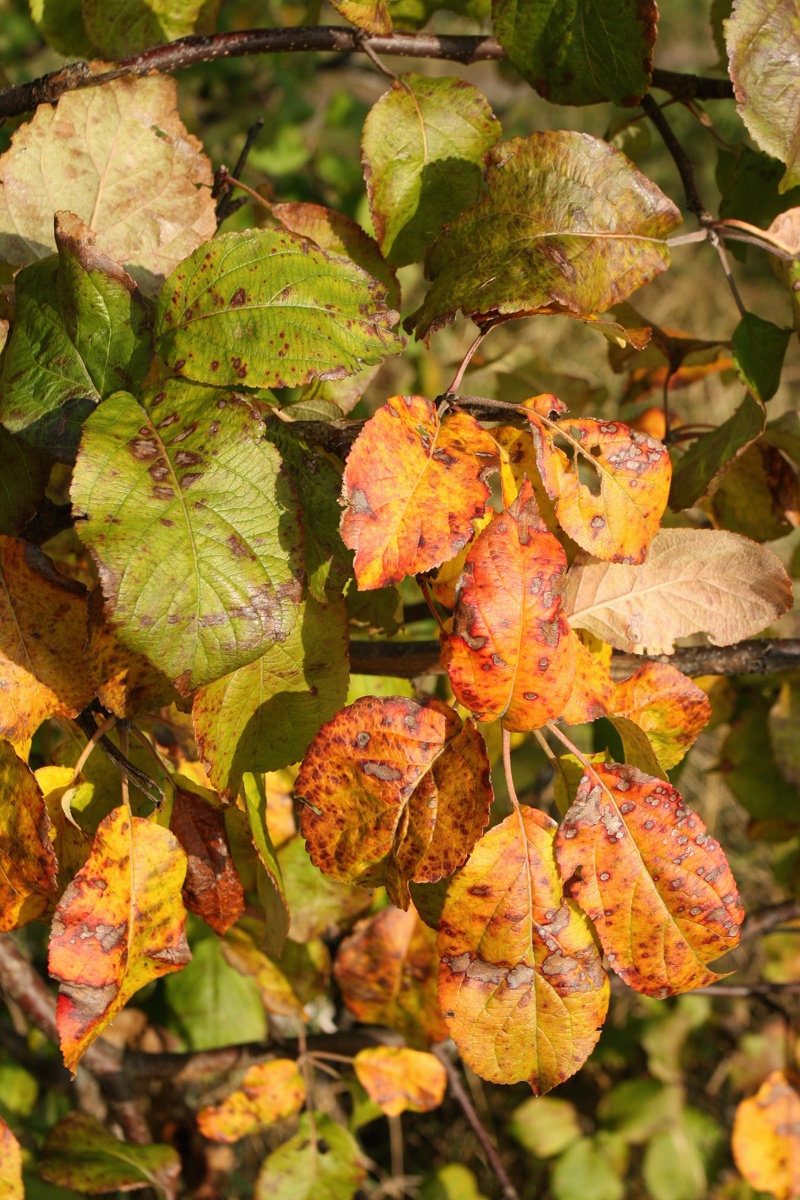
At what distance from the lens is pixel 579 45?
2.74ft

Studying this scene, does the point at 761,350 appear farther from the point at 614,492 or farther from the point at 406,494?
the point at 406,494

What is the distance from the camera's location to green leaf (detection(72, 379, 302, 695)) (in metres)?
Result: 0.58

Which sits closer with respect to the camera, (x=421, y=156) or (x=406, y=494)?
(x=406, y=494)

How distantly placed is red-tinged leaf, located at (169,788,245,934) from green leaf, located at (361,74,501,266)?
0.48 metres

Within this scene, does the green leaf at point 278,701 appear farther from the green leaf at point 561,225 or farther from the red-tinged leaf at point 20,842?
the green leaf at point 561,225

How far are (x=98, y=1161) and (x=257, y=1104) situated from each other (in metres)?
0.25

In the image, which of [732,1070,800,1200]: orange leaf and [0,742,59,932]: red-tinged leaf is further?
[732,1070,800,1200]: orange leaf

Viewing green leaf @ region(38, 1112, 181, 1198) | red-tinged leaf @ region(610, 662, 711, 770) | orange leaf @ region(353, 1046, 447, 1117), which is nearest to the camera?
red-tinged leaf @ region(610, 662, 711, 770)

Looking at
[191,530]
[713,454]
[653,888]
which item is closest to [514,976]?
[653,888]

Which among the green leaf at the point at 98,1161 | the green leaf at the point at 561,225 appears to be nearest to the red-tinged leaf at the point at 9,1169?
the green leaf at the point at 98,1161

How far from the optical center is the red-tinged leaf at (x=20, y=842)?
634mm

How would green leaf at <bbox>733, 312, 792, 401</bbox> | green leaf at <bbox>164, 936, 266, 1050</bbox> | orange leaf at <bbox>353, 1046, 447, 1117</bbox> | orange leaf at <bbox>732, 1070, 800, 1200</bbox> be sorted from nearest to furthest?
green leaf at <bbox>733, 312, 792, 401</bbox> → orange leaf at <bbox>353, 1046, 447, 1117</bbox> → green leaf at <bbox>164, 936, 266, 1050</bbox> → orange leaf at <bbox>732, 1070, 800, 1200</bbox>

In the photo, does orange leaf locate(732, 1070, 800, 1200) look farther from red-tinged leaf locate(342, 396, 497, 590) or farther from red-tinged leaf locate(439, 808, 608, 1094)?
red-tinged leaf locate(342, 396, 497, 590)

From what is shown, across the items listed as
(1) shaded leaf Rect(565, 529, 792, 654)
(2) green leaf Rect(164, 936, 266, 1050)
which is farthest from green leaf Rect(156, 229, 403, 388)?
(2) green leaf Rect(164, 936, 266, 1050)
